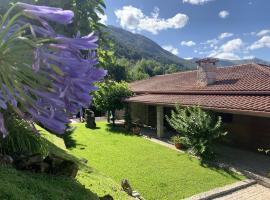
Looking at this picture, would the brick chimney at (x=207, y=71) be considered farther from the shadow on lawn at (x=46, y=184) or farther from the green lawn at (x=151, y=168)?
the shadow on lawn at (x=46, y=184)

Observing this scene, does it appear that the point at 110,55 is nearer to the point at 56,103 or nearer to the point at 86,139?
the point at 56,103

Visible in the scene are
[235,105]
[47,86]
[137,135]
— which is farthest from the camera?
[137,135]

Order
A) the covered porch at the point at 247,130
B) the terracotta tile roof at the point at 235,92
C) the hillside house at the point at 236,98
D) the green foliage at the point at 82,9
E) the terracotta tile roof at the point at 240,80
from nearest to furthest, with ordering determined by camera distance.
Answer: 1. the green foliage at the point at 82,9
2. the terracotta tile roof at the point at 235,92
3. the hillside house at the point at 236,98
4. the covered porch at the point at 247,130
5. the terracotta tile roof at the point at 240,80

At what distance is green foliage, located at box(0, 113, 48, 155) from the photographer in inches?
286

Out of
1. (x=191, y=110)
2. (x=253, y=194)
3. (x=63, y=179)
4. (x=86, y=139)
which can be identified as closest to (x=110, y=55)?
(x=63, y=179)

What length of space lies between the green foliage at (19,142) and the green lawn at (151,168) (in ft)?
14.3

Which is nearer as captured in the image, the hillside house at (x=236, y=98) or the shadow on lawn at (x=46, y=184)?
the shadow on lawn at (x=46, y=184)

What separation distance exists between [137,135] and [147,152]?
617 cm

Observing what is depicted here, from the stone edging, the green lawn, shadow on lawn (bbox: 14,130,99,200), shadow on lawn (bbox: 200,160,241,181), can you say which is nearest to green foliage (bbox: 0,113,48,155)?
shadow on lawn (bbox: 14,130,99,200)

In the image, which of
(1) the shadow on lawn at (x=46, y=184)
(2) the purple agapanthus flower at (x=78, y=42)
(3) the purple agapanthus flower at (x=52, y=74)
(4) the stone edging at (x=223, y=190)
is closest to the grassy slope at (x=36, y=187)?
(1) the shadow on lawn at (x=46, y=184)

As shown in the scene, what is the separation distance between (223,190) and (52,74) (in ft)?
36.6

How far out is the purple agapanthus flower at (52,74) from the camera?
1.34 m

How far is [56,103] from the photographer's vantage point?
1.43 meters

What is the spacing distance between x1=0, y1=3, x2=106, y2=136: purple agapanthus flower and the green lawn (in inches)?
378
